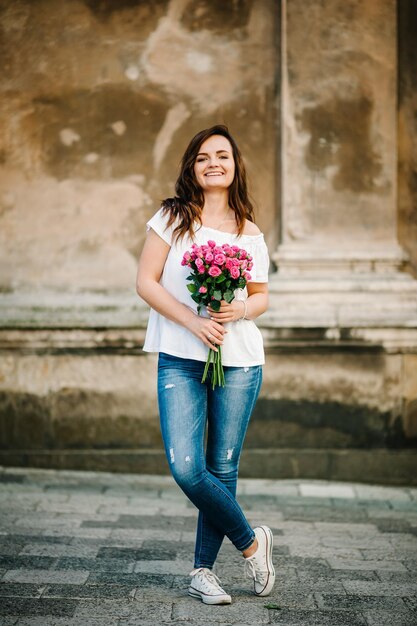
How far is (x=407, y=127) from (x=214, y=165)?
3227 mm

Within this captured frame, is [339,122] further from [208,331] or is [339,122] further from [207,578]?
[207,578]

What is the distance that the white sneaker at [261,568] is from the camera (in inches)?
154

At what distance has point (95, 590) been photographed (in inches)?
156

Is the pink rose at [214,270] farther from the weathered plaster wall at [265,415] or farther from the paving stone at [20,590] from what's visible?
the weathered plaster wall at [265,415]

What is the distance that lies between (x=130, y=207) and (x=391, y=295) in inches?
80.8

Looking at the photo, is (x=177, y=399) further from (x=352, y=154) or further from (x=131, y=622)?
(x=352, y=154)

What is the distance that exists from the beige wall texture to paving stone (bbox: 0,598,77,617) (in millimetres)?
2691

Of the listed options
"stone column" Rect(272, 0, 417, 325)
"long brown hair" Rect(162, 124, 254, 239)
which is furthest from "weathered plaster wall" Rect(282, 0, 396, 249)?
"long brown hair" Rect(162, 124, 254, 239)

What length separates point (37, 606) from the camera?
372 centimetres

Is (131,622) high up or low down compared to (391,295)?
down

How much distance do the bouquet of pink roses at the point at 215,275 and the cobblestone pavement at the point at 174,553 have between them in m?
1.02

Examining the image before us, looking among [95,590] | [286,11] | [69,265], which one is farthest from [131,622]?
[286,11]

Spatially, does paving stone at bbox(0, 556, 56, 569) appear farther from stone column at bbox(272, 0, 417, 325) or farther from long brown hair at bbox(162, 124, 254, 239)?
stone column at bbox(272, 0, 417, 325)

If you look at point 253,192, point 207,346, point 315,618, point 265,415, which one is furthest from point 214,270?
point 253,192
